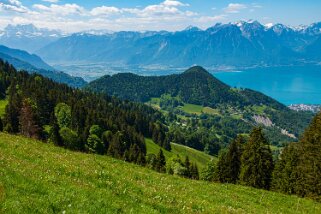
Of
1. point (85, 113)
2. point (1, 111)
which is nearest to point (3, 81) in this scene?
point (1, 111)

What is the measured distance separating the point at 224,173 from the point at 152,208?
53434mm

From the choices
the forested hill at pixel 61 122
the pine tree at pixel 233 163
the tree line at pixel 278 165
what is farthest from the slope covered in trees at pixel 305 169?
the forested hill at pixel 61 122

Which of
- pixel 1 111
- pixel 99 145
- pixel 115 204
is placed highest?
pixel 115 204

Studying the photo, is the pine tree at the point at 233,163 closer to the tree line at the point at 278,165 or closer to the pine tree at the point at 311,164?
the tree line at the point at 278,165

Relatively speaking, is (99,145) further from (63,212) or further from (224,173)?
(63,212)

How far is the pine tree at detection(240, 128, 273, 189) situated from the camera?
5709 centimetres

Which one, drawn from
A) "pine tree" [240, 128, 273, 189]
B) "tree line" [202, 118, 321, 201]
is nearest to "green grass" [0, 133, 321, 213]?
"tree line" [202, 118, 321, 201]

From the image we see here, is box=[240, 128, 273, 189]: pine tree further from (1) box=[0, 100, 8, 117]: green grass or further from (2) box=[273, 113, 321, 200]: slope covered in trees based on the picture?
(1) box=[0, 100, 8, 117]: green grass

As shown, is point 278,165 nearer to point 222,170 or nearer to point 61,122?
point 222,170

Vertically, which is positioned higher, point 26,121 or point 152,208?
point 152,208

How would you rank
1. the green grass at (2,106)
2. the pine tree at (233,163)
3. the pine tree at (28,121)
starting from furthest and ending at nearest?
the green grass at (2,106), the pine tree at (28,121), the pine tree at (233,163)

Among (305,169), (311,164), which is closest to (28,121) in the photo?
(305,169)

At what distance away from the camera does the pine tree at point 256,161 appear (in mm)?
57094

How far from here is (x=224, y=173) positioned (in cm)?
6456
